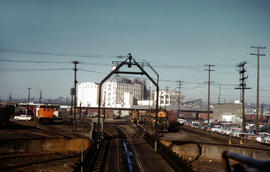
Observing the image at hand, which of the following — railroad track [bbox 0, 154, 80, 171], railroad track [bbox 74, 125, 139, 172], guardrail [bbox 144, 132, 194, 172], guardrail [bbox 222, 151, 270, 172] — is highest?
guardrail [bbox 222, 151, 270, 172]

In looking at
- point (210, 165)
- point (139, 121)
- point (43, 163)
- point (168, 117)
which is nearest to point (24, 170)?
point (43, 163)

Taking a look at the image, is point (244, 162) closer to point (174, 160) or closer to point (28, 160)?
point (174, 160)

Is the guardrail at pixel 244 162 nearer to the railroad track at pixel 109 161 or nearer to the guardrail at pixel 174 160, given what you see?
the guardrail at pixel 174 160

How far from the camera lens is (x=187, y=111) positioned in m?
137

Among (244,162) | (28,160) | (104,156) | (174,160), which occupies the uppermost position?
(244,162)

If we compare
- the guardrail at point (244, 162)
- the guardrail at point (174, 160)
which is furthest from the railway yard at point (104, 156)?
the guardrail at point (244, 162)

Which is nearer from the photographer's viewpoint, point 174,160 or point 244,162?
point 244,162

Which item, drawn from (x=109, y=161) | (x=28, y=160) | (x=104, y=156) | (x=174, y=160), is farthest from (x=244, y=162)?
(x=28, y=160)

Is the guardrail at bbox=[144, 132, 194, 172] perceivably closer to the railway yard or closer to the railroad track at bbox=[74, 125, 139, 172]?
the railway yard

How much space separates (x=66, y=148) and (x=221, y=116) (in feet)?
294

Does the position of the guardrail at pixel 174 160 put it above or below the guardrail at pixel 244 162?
below

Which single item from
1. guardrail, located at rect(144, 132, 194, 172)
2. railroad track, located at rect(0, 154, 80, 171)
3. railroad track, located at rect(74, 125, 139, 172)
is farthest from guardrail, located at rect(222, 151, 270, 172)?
railroad track, located at rect(0, 154, 80, 171)

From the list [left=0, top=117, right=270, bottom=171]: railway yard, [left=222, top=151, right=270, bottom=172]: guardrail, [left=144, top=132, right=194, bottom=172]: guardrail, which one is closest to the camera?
[left=222, top=151, right=270, bottom=172]: guardrail

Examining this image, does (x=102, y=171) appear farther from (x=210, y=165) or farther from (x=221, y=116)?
(x=221, y=116)
